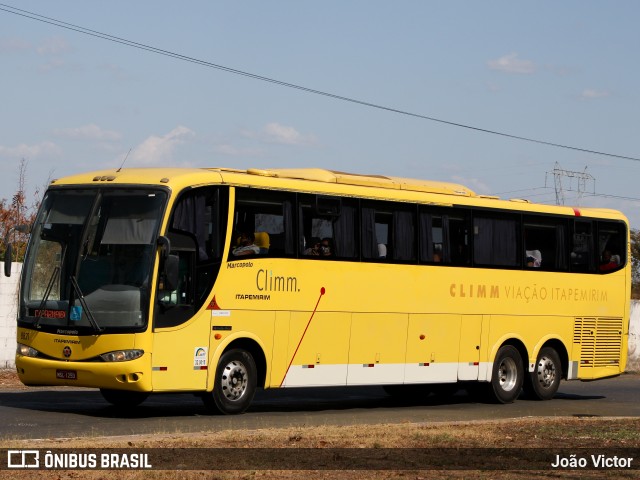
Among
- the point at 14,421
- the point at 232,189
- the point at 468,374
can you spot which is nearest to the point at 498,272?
the point at 468,374

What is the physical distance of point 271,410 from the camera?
20531 millimetres

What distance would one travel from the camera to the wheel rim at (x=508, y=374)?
2380 cm

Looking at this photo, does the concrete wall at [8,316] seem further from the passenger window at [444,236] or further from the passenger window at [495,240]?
the passenger window at [495,240]

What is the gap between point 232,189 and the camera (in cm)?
1870

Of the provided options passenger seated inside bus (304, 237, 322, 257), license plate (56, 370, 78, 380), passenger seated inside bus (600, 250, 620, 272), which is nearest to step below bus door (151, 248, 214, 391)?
license plate (56, 370, 78, 380)

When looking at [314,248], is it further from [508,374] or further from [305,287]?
[508,374]

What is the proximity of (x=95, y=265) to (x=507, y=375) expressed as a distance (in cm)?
933

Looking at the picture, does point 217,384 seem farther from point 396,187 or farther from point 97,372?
point 396,187

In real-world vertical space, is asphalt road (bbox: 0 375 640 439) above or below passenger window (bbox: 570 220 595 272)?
below

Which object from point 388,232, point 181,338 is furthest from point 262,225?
point 388,232

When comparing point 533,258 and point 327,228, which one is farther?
point 533,258

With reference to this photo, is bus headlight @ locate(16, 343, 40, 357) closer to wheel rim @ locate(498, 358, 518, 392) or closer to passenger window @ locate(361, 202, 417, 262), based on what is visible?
passenger window @ locate(361, 202, 417, 262)

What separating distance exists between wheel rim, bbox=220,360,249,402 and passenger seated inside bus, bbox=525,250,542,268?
289 inches

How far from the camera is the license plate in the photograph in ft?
57.6
